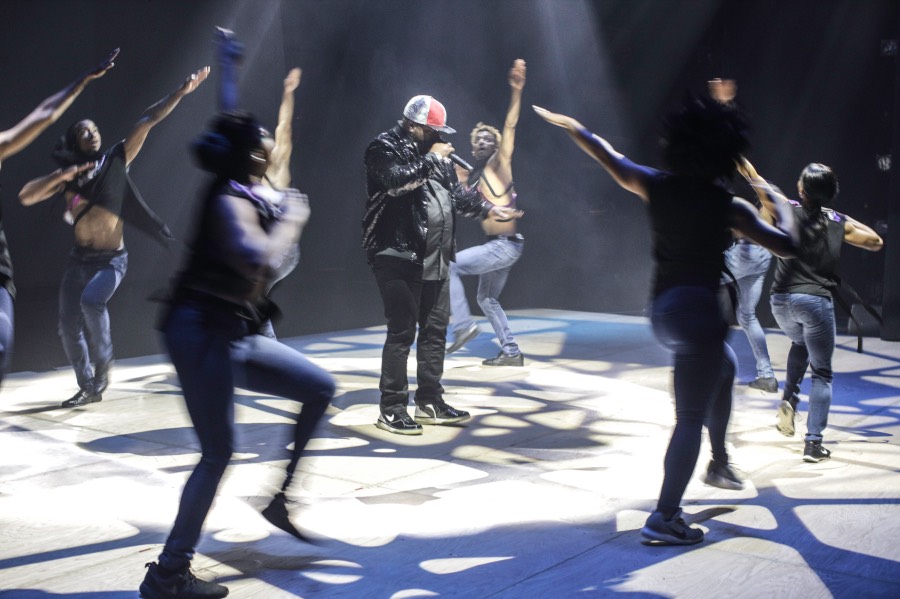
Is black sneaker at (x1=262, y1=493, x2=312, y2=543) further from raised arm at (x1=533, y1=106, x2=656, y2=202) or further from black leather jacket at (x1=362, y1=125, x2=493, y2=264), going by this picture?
black leather jacket at (x1=362, y1=125, x2=493, y2=264)

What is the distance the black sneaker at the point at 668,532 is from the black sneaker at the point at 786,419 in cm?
204

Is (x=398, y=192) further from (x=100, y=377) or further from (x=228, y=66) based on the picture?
(x=100, y=377)

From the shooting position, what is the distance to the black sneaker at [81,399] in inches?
269

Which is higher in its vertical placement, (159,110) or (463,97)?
(463,97)

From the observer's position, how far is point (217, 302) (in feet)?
10.6

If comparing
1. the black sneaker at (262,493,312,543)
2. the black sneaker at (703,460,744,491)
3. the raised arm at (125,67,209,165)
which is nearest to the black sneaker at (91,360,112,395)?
the raised arm at (125,67,209,165)

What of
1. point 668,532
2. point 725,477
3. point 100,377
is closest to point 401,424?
point 725,477

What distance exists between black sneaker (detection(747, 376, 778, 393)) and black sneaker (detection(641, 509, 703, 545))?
3658 millimetres

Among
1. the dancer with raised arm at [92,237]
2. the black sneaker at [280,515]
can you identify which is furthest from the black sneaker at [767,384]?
the dancer with raised arm at [92,237]

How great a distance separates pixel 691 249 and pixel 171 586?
7.59 feet

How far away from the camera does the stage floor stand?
3570 millimetres

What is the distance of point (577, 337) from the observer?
33.4 ft

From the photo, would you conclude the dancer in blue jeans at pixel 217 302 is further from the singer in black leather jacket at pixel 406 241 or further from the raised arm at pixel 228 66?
the singer in black leather jacket at pixel 406 241

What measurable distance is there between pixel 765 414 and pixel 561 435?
1618mm
